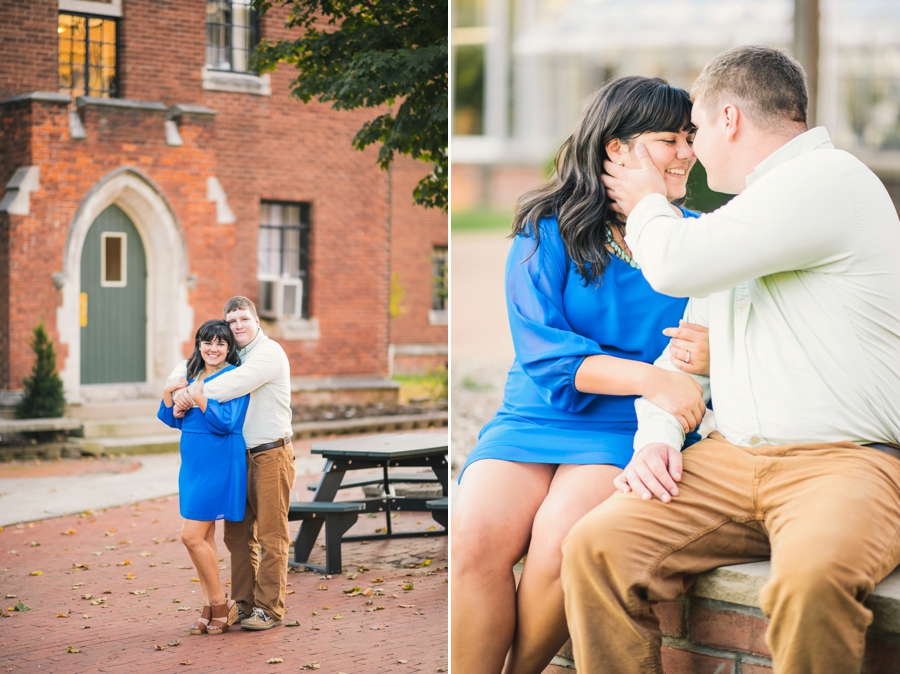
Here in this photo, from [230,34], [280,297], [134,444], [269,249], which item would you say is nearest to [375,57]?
[230,34]

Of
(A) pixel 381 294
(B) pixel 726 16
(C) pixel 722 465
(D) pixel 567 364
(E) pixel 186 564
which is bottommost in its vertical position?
(E) pixel 186 564

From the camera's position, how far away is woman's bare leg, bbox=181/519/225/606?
2824mm

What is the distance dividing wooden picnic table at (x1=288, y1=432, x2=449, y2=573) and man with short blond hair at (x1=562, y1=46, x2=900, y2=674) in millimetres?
1071

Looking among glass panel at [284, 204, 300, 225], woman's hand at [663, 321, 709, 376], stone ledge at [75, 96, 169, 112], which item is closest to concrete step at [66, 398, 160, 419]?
glass panel at [284, 204, 300, 225]

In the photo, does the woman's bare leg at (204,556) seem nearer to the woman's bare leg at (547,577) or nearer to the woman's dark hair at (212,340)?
the woman's dark hair at (212,340)

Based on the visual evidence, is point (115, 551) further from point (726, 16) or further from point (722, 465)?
point (726, 16)

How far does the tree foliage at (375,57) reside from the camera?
2879 millimetres

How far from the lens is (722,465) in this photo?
7.33ft

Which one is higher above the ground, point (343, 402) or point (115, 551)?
point (343, 402)

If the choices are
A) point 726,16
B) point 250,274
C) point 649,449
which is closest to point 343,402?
point 250,274

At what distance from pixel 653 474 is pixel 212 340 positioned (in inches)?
54.3

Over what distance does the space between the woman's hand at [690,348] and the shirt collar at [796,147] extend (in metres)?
0.41

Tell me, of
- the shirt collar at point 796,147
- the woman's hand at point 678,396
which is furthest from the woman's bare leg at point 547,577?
the shirt collar at point 796,147

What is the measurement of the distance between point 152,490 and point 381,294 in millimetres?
979
